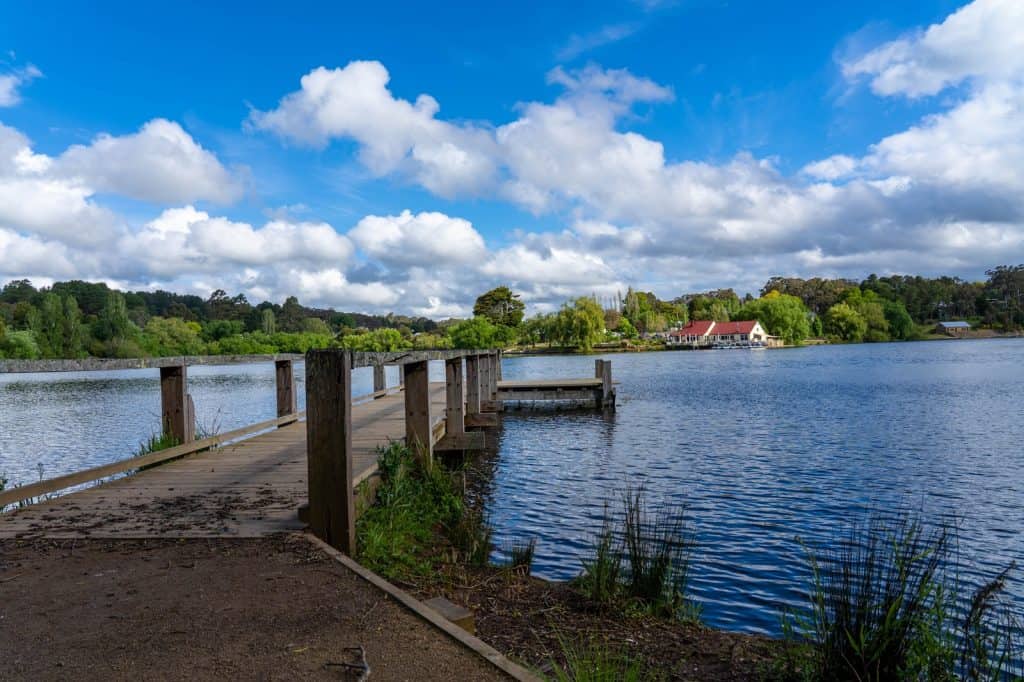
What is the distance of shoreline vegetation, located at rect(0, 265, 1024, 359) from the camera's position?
58.7 meters

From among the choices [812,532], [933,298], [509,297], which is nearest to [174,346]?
[509,297]

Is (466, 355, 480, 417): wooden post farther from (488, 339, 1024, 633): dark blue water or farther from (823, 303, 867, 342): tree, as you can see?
(823, 303, 867, 342): tree

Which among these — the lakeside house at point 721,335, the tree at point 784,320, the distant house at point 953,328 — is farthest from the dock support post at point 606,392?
the distant house at point 953,328

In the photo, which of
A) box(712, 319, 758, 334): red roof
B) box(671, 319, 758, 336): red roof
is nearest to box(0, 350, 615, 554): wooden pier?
box(712, 319, 758, 334): red roof

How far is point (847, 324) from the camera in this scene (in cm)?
10056

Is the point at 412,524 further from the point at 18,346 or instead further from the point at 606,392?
the point at 18,346

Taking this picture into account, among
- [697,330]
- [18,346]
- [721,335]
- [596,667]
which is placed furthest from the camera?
[697,330]

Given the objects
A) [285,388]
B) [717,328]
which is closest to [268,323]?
[717,328]

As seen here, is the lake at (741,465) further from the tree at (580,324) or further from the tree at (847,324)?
the tree at (847,324)

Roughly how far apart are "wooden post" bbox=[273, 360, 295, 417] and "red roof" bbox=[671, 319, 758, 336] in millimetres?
100937

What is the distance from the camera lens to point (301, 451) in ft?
27.3

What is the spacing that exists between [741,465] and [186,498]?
946 centimetres

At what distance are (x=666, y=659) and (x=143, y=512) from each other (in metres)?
4.05

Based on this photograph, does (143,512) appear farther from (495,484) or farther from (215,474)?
(495,484)
